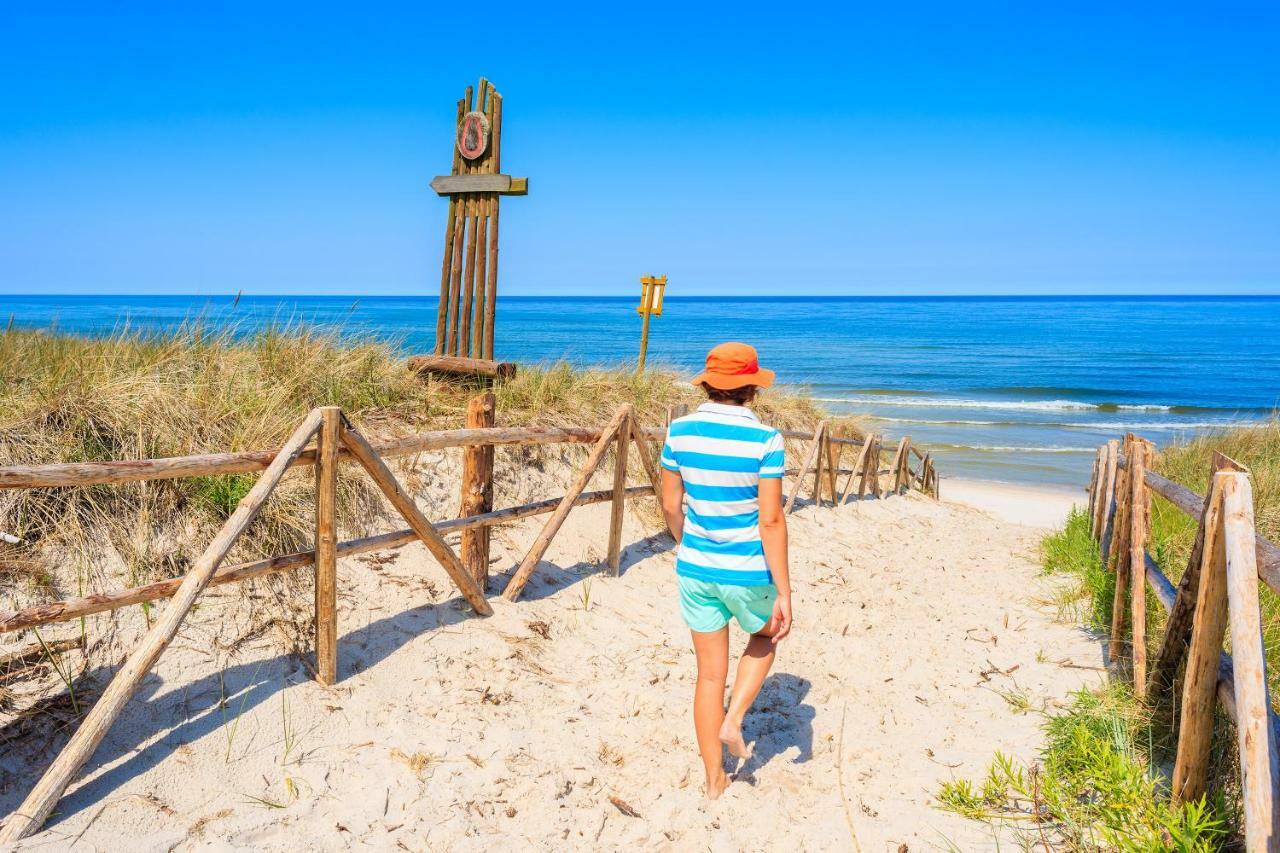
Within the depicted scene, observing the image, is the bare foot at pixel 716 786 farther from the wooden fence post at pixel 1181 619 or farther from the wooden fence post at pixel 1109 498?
the wooden fence post at pixel 1109 498

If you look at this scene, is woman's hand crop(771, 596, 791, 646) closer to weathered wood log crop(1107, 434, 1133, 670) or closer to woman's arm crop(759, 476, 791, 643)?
woman's arm crop(759, 476, 791, 643)

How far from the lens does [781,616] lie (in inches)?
128

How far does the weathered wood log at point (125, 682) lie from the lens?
282cm

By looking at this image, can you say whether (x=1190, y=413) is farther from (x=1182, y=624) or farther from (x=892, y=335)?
(x=892, y=335)

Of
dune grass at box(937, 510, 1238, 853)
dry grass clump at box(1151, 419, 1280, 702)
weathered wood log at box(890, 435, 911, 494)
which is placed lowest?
weathered wood log at box(890, 435, 911, 494)

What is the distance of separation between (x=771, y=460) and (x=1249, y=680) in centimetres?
157

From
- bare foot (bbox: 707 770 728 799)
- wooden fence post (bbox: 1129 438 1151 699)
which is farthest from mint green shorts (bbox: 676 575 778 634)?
wooden fence post (bbox: 1129 438 1151 699)

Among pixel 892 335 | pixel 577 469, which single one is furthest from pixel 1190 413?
pixel 892 335

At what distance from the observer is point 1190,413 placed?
26.6 m

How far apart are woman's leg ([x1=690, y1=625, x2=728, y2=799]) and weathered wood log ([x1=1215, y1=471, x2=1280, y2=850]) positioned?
168cm

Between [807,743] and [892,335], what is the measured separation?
62.0 meters

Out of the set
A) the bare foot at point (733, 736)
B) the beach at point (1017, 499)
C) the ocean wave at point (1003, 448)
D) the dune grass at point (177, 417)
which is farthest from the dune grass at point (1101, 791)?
the ocean wave at point (1003, 448)

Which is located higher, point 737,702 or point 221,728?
point 737,702

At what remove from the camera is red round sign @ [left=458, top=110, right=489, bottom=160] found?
734 centimetres
